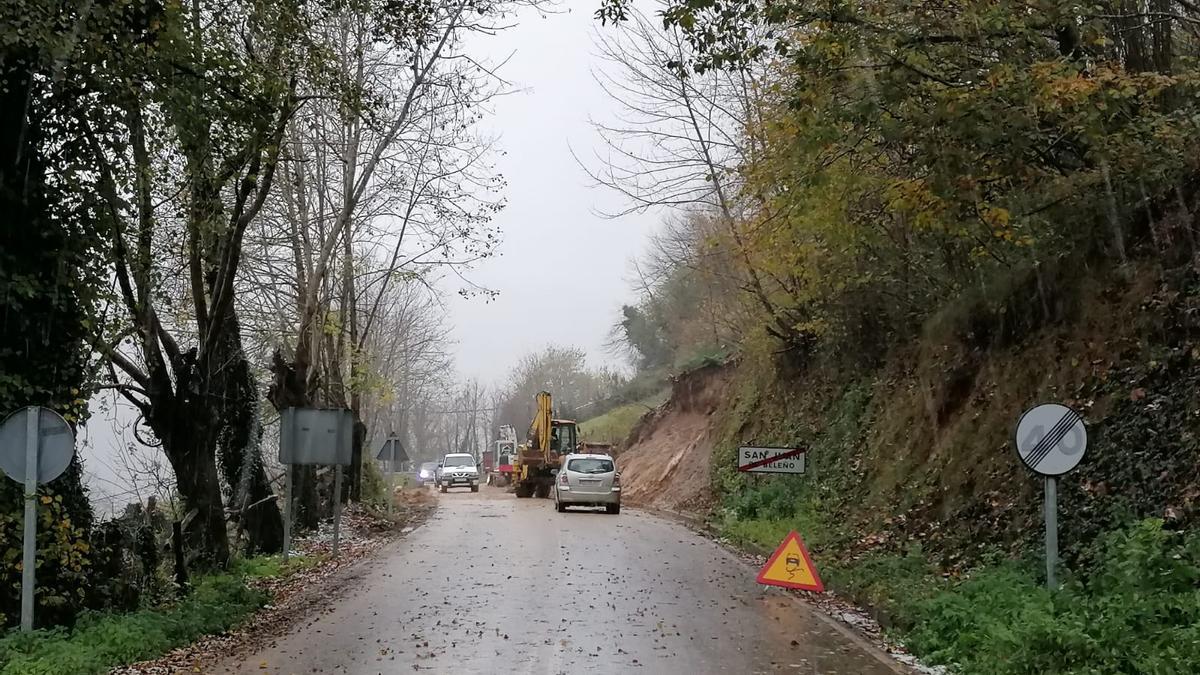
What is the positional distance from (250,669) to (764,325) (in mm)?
20473

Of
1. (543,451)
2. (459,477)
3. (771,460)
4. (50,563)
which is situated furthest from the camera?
(459,477)

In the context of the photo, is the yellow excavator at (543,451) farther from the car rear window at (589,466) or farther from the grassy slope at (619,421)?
the grassy slope at (619,421)

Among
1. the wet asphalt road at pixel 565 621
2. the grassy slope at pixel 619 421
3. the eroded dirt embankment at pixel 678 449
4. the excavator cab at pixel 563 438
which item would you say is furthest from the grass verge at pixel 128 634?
the grassy slope at pixel 619 421

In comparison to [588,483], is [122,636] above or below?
below

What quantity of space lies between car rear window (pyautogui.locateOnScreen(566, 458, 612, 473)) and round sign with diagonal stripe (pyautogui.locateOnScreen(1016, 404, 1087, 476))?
74.4 feet

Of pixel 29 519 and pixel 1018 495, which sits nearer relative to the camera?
pixel 29 519

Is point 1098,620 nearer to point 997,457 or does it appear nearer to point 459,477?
point 997,457

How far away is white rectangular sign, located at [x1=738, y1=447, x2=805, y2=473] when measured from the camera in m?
16.0

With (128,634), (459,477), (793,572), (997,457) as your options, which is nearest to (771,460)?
(793,572)

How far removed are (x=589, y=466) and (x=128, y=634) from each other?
21490mm

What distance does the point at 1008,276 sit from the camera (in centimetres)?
1631

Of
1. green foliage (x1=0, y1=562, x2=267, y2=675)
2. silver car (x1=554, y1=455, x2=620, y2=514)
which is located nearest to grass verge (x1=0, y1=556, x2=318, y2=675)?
green foliage (x1=0, y1=562, x2=267, y2=675)

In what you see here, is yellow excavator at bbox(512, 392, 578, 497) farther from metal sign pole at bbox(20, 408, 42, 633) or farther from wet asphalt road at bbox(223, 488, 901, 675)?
metal sign pole at bbox(20, 408, 42, 633)

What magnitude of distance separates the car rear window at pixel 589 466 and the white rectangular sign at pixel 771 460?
15355 mm
